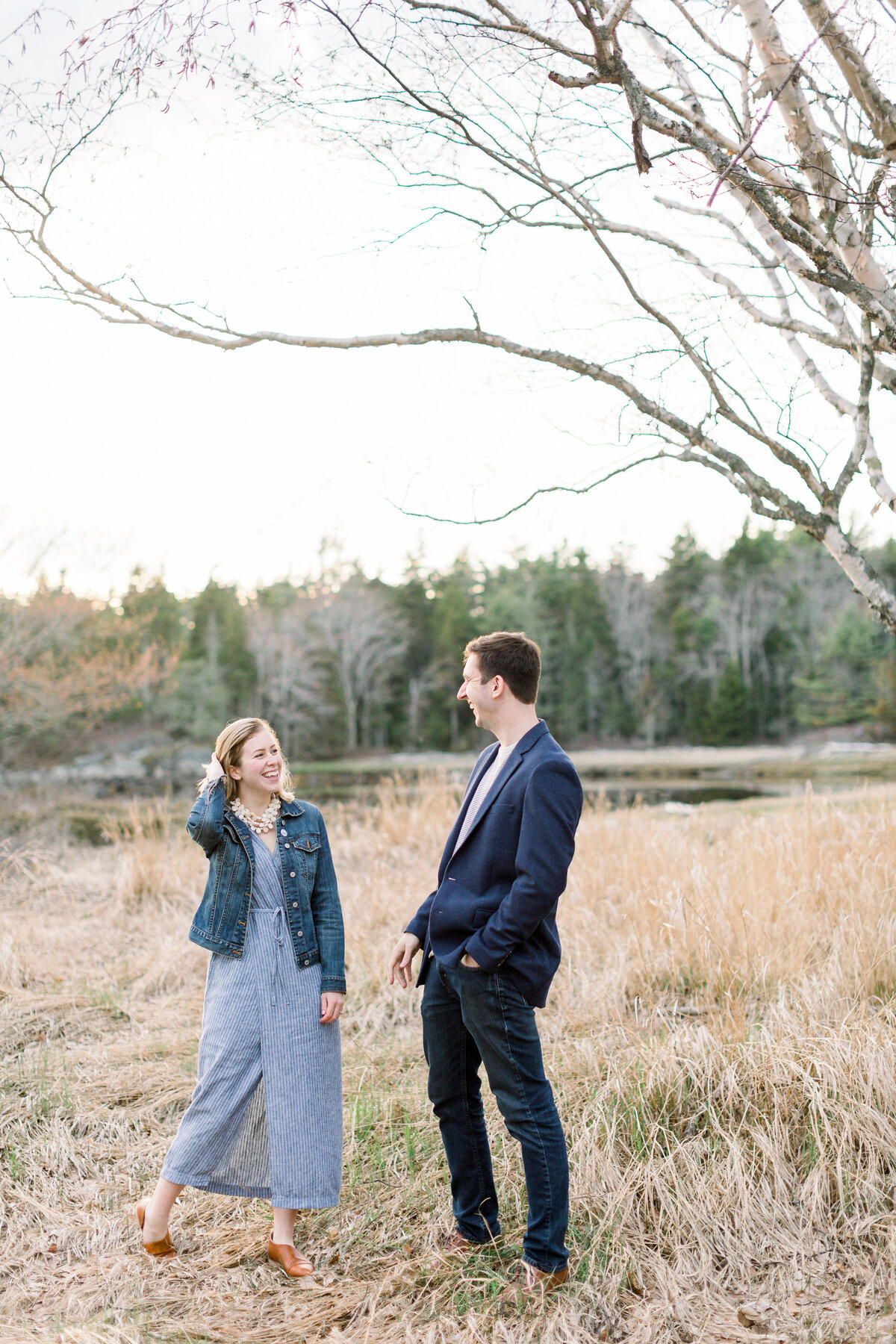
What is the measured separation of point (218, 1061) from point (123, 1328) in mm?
643

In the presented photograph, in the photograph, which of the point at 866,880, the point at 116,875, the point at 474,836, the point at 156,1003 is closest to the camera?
the point at 474,836

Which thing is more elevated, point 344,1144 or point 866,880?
point 866,880

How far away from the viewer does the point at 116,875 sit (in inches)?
307

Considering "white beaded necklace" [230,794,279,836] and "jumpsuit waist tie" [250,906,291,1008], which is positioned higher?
"white beaded necklace" [230,794,279,836]

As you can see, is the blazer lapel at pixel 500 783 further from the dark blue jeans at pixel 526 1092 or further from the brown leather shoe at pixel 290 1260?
the brown leather shoe at pixel 290 1260

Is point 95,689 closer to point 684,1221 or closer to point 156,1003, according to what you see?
point 156,1003

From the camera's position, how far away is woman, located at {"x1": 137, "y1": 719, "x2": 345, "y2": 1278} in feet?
8.91

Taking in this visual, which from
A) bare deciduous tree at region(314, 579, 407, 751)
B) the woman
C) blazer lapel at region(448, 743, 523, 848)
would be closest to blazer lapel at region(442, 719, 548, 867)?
blazer lapel at region(448, 743, 523, 848)

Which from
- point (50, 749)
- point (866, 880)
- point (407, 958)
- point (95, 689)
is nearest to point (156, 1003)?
point (407, 958)

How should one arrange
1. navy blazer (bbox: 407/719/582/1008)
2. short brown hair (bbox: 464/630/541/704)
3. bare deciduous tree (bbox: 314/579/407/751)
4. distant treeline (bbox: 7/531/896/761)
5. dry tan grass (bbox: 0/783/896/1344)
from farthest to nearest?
bare deciduous tree (bbox: 314/579/407/751), distant treeline (bbox: 7/531/896/761), short brown hair (bbox: 464/630/541/704), dry tan grass (bbox: 0/783/896/1344), navy blazer (bbox: 407/719/582/1008)

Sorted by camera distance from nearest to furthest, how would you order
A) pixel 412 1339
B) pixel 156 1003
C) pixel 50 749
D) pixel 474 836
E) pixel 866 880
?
pixel 412 1339, pixel 474 836, pixel 866 880, pixel 156 1003, pixel 50 749

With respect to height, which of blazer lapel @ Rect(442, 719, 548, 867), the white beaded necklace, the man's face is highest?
the man's face

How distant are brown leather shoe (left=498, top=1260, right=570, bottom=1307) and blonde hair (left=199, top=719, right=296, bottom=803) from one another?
4.72ft

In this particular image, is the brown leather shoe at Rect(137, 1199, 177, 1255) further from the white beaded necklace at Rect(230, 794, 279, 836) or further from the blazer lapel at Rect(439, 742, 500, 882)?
the blazer lapel at Rect(439, 742, 500, 882)
